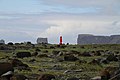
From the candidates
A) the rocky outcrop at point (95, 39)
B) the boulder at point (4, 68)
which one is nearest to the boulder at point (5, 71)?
the boulder at point (4, 68)

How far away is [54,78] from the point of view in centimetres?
1230

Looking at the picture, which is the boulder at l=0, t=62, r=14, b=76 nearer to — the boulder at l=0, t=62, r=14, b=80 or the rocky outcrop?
the boulder at l=0, t=62, r=14, b=80

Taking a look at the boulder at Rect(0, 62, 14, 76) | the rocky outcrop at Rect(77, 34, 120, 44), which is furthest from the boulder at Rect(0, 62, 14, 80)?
the rocky outcrop at Rect(77, 34, 120, 44)

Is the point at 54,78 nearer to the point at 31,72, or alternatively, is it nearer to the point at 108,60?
the point at 31,72

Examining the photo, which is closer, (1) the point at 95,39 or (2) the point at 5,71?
→ (2) the point at 5,71

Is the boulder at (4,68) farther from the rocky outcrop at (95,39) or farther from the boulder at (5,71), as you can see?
the rocky outcrop at (95,39)

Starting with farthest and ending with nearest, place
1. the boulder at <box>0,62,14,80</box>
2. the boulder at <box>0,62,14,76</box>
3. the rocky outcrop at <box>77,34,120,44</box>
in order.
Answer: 1. the rocky outcrop at <box>77,34,120,44</box>
2. the boulder at <box>0,62,14,76</box>
3. the boulder at <box>0,62,14,80</box>

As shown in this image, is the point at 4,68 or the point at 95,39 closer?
the point at 4,68

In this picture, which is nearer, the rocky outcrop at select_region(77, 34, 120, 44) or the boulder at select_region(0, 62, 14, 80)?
the boulder at select_region(0, 62, 14, 80)

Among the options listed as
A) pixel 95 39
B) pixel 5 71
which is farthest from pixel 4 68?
pixel 95 39

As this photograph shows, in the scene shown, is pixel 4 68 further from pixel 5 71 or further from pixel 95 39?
pixel 95 39

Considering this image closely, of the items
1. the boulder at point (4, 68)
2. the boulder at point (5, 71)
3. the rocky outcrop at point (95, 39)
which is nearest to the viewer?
the boulder at point (5, 71)

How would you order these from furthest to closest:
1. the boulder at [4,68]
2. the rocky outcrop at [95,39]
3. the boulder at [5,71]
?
the rocky outcrop at [95,39] < the boulder at [4,68] < the boulder at [5,71]

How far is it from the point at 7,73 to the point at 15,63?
315 centimetres
